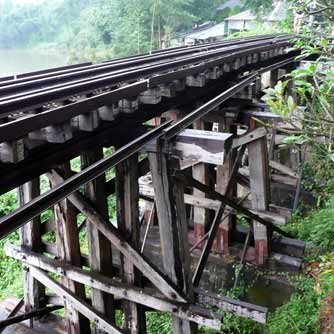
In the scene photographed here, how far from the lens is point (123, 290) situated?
10.6 ft

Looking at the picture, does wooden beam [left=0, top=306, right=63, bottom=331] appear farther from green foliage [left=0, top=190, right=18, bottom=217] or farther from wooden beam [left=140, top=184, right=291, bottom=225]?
green foliage [left=0, top=190, right=18, bottom=217]

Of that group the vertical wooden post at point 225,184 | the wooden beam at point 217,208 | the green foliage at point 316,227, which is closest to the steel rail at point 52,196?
the vertical wooden post at point 225,184

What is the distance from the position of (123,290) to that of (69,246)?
67 centimetres

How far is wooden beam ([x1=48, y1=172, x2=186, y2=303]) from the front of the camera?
10.2 feet

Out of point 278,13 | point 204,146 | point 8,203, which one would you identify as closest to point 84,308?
point 204,146

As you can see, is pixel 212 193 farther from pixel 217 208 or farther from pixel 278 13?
pixel 278 13

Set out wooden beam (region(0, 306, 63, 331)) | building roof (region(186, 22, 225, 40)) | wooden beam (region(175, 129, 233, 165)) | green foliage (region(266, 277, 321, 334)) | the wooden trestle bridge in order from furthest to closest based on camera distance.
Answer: building roof (region(186, 22, 225, 40)) < green foliage (region(266, 277, 321, 334)) < wooden beam (region(0, 306, 63, 331)) < wooden beam (region(175, 129, 233, 165)) < the wooden trestle bridge

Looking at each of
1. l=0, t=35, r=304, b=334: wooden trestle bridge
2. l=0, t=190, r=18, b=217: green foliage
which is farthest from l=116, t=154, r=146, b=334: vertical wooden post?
l=0, t=190, r=18, b=217: green foliage

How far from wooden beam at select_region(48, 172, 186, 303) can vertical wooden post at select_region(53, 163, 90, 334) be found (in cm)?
26

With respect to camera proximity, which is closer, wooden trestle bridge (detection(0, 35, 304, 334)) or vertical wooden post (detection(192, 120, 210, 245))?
wooden trestle bridge (detection(0, 35, 304, 334))

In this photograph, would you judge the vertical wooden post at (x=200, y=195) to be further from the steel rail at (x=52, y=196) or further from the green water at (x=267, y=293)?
the steel rail at (x=52, y=196)

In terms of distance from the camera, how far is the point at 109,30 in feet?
102

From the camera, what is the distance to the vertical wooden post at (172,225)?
119 inches

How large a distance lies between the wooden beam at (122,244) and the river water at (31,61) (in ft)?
84.5
